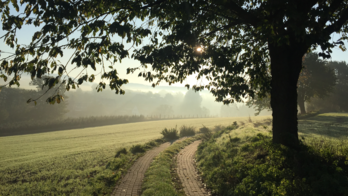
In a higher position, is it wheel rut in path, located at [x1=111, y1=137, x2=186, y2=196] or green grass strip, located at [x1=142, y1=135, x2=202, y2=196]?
green grass strip, located at [x1=142, y1=135, x2=202, y2=196]

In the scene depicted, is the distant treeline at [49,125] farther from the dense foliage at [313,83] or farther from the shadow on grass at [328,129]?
the shadow on grass at [328,129]

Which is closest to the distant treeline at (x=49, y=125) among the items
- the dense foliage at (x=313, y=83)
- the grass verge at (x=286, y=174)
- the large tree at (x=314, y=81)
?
the dense foliage at (x=313, y=83)

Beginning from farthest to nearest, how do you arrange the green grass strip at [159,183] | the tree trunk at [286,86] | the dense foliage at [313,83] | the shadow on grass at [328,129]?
the dense foliage at [313,83], the shadow on grass at [328,129], the tree trunk at [286,86], the green grass strip at [159,183]

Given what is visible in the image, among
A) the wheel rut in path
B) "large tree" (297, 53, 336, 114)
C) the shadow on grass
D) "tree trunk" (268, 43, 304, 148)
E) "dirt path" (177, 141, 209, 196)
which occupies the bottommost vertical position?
"dirt path" (177, 141, 209, 196)

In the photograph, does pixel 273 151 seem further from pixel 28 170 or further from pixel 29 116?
pixel 29 116

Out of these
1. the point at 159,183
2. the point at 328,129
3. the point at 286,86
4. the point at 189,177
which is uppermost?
the point at 286,86

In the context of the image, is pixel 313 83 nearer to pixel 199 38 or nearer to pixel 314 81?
pixel 314 81

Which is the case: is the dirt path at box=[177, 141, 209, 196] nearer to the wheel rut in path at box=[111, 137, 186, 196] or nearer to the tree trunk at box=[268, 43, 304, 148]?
the wheel rut in path at box=[111, 137, 186, 196]

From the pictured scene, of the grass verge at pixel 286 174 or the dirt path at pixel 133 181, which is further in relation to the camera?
the dirt path at pixel 133 181

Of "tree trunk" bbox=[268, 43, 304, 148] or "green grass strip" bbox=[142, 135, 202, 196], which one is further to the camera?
"tree trunk" bbox=[268, 43, 304, 148]

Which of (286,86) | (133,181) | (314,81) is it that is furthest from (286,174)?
(314,81)

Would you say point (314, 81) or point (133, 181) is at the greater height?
point (314, 81)

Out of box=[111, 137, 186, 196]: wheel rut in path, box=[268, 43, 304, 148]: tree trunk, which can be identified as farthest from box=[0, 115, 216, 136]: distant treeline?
box=[268, 43, 304, 148]: tree trunk

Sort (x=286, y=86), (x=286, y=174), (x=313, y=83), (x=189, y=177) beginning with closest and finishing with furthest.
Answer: (x=286, y=174) → (x=286, y=86) → (x=189, y=177) → (x=313, y=83)
